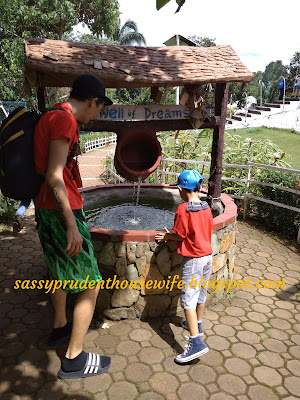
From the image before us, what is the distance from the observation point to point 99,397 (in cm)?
227

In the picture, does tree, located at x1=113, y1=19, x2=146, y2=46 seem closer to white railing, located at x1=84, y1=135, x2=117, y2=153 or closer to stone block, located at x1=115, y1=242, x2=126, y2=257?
white railing, located at x1=84, y1=135, x2=117, y2=153

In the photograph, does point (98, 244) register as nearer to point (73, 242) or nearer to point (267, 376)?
point (73, 242)

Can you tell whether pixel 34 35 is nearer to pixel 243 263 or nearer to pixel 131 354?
pixel 243 263

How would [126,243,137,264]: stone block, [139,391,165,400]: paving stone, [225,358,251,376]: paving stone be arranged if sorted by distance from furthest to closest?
[126,243,137,264]: stone block → [225,358,251,376]: paving stone → [139,391,165,400]: paving stone

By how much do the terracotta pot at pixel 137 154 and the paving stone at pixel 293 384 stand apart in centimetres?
221

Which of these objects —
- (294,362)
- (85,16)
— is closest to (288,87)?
(85,16)

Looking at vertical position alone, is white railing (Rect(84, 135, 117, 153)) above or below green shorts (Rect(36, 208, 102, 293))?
below

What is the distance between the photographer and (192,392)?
2324 mm

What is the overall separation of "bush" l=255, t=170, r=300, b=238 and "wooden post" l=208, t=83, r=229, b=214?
179 centimetres

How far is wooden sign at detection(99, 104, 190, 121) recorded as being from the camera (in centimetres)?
322

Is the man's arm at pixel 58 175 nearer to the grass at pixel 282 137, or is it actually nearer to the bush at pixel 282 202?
the bush at pixel 282 202

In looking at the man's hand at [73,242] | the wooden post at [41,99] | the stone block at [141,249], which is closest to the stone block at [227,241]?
the stone block at [141,249]

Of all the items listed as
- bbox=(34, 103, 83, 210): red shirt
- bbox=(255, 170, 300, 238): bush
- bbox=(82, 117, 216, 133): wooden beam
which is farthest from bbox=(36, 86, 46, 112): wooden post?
bbox=(255, 170, 300, 238): bush

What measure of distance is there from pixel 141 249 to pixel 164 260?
26 centimetres
